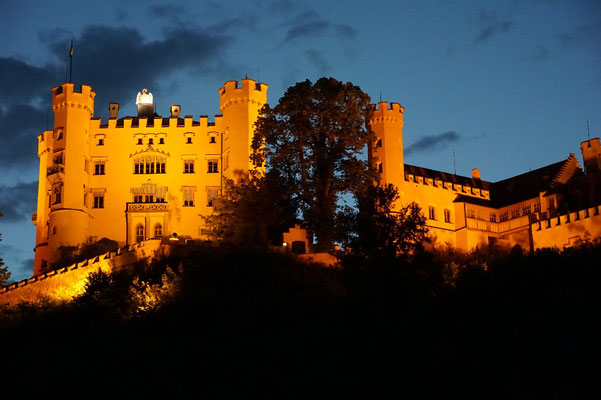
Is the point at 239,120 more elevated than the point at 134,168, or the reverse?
the point at 239,120

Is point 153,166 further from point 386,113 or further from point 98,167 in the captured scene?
point 386,113

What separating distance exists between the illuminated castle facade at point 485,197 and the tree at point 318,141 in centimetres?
569

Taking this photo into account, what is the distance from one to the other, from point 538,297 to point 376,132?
29.1 meters

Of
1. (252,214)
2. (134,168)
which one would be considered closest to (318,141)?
(252,214)

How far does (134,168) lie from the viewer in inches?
3147

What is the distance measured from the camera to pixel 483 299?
5269 cm

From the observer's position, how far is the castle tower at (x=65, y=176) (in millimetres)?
77125

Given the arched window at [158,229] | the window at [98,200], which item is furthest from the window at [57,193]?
the arched window at [158,229]

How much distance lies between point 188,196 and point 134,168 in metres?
4.66

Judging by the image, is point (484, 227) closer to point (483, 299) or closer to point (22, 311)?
point (483, 299)

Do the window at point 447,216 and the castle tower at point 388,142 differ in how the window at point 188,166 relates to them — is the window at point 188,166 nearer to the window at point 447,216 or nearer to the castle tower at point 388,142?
the castle tower at point 388,142

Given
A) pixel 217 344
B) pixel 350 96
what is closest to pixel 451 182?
pixel 350 96

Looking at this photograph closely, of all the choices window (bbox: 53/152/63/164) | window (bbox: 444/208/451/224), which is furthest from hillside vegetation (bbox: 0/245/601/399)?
window (bbox: 53/152/63/164)

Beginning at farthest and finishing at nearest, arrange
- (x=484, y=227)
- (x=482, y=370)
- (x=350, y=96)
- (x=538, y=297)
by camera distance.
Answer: (x=484, y=227) → (x=350, y=96) → (x=538, y=297) → (x=482, y=370)
